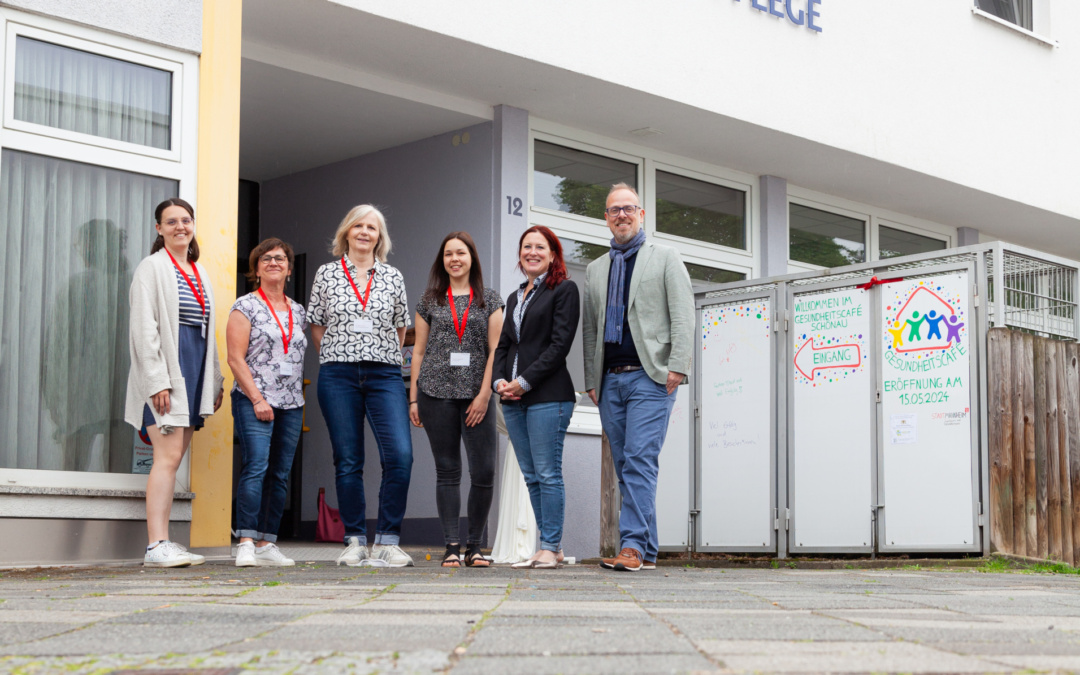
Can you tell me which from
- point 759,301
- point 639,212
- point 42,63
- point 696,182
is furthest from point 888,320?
point 42,63

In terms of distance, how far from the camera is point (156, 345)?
18.3 feet

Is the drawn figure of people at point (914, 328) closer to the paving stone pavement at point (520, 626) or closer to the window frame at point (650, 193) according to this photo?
the paving stone pavement at point (520, 626)

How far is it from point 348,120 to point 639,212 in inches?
163

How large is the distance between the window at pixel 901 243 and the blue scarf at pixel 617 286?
7.11 metres

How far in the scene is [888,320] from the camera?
7.41 meters

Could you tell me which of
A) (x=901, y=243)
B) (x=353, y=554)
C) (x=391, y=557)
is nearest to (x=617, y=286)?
(x=391, y=557)

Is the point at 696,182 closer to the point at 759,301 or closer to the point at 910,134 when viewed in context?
the point at 910,134

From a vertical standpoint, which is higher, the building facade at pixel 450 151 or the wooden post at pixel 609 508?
the building facade at pixel 450 151

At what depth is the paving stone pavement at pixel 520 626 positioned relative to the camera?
2.35 metres

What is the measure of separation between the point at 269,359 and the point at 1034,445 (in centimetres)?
440

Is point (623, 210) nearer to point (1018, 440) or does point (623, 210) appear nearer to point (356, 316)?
point (356, 316)

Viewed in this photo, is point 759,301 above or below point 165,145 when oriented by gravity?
below

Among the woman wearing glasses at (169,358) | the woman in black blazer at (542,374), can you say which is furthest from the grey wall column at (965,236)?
the woman wearing glasses at (169,358)

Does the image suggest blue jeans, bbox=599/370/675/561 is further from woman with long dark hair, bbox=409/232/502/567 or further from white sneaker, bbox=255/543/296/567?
white sneaker, bbox=255/543/296/567
